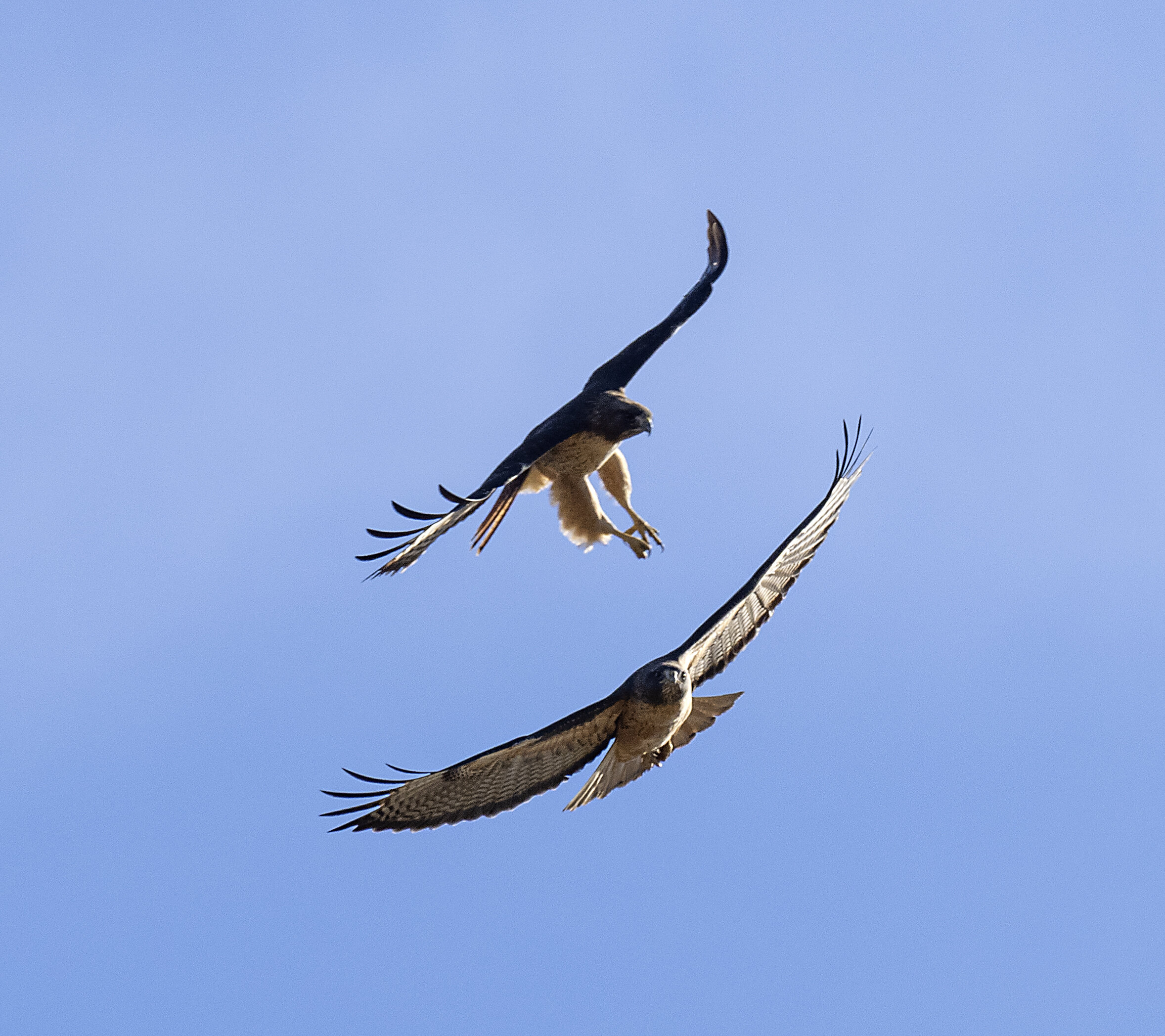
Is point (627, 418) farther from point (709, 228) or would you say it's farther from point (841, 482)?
point (709, 228)

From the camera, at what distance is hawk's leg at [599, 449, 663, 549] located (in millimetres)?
11562

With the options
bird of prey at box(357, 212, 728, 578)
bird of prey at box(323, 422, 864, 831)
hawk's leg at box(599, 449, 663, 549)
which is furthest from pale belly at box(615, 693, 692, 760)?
hawk's leg at box(599, 449, 663, 549)

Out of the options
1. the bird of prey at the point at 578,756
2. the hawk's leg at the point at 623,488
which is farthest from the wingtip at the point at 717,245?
the bird of prey at the point at 578,756

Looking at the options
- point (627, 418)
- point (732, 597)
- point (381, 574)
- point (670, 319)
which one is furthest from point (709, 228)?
point (381, 574)

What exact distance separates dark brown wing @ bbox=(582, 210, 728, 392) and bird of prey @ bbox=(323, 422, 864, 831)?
3018mm

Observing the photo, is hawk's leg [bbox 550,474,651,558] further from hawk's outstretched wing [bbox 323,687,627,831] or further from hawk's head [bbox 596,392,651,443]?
hawk's outstretched wing [bbox 323,687,627,831]

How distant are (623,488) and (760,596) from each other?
86.4 inches

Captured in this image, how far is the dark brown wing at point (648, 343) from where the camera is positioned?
→ 11.8 m

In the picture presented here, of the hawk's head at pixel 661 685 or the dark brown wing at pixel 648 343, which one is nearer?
the hawk's head at pixel 661 685

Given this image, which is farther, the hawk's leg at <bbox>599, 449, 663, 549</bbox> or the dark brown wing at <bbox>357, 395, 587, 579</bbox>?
the hawk's leg at <bbox>599, 449, 663, 549</bbox>

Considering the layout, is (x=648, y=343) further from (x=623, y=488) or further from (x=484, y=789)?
(x=484, y=789)

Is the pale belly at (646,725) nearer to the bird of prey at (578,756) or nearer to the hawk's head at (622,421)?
the bird of prey at (578,756)

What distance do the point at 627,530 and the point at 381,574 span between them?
10.9 feet

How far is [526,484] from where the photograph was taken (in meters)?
11.2
